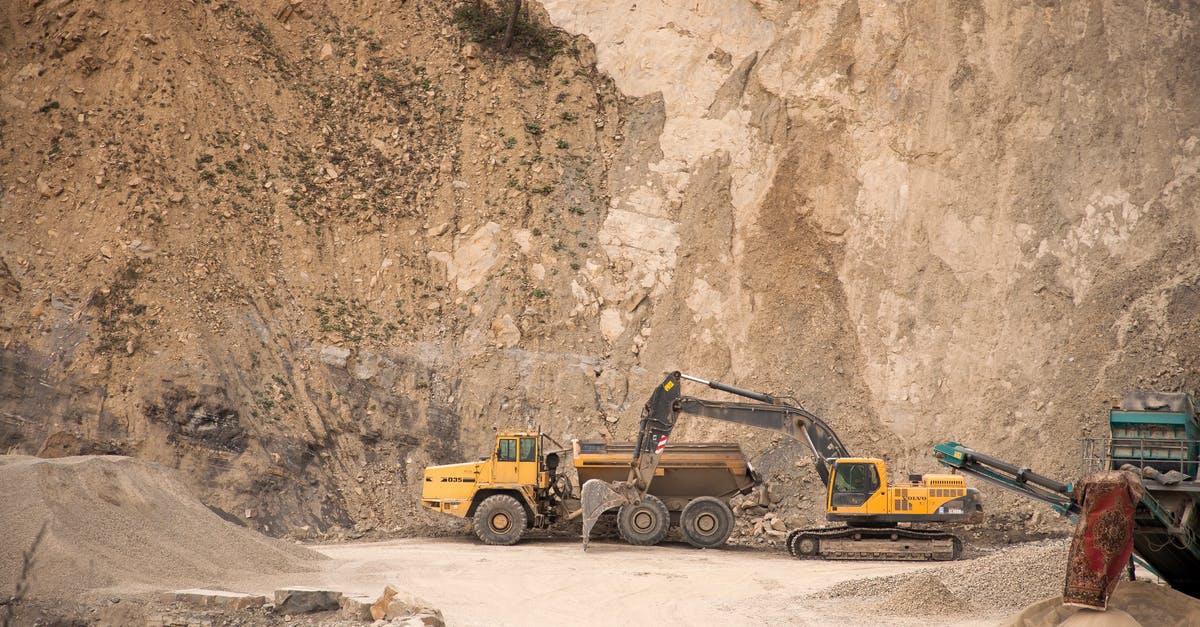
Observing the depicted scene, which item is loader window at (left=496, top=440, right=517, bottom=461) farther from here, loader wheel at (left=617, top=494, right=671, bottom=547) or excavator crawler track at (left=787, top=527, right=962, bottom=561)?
excavator crawler track at (left=787, top=527, right=962, bottom=561)

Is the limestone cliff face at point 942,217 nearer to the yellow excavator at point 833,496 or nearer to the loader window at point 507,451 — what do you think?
the yellow excavator at point 833,496

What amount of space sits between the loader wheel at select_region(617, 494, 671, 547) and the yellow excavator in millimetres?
18

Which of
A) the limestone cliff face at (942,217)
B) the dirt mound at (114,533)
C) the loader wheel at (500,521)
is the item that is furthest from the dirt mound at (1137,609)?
the limestone cliff face at (942,217)

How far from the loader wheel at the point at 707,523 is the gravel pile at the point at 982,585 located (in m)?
5.27

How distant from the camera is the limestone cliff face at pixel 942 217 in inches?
894

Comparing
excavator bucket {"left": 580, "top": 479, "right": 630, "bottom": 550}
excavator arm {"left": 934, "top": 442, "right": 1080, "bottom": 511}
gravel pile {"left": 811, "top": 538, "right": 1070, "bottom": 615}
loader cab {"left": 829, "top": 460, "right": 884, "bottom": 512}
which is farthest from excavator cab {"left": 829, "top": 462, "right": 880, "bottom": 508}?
excavator arm {"left": 934, "top": 442, "right": 1080, "bottom": 511}

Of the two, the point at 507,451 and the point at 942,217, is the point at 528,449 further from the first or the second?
the point at 942,217

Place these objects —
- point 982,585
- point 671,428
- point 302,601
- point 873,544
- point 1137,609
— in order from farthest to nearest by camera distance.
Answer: point 671,428 < point 873,544 < point 982,585 < point 302,601 < point 1137,609

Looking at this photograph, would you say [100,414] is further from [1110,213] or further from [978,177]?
[1110,213]

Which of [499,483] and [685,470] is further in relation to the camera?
[685,470]

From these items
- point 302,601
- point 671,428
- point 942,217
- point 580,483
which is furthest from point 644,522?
point 942,217

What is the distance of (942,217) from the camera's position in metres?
24.5

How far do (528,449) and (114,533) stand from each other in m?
7.92

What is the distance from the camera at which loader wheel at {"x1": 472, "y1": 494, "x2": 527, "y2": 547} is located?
19.3 metres
